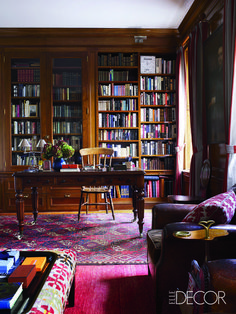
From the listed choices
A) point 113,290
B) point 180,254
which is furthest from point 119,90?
point 180,254

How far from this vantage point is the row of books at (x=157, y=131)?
204 inches

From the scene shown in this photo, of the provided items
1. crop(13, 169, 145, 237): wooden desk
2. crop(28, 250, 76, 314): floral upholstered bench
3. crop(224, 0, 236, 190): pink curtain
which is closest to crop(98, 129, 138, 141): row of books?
crop(13, 169, 145, 237): wooden desk

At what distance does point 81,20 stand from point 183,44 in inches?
68.7

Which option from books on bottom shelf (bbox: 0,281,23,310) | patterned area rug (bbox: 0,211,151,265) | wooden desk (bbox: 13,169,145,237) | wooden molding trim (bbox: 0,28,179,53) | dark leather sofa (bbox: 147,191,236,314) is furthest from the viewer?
wooden molding trim (bbox: 0,28,179,53)

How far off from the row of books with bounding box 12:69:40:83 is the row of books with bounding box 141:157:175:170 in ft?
7.87

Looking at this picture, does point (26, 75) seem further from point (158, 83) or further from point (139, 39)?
point (158, 83)

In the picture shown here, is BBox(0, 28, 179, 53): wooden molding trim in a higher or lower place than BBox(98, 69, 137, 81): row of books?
higher

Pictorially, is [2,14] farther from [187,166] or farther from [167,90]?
[187,166]

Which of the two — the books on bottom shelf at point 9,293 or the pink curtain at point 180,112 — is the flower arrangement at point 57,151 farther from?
the books on bottom shelf at point 9,293

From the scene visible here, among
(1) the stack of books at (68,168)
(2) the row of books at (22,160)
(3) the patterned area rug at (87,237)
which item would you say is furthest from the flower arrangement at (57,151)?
(2) the row of books at (22,160)

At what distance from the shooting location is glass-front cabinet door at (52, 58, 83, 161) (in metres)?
5.07

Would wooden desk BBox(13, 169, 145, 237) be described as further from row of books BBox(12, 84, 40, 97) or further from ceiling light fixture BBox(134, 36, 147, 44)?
ceiling light fixture BBox(134, 36, 147, 44)

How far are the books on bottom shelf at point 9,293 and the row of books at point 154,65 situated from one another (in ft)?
14.7

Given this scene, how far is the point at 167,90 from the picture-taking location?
16.8 feet
